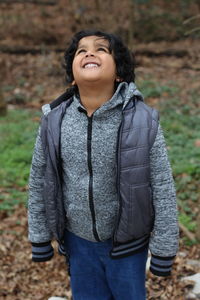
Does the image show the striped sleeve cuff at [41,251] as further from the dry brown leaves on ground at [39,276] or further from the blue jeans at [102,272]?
the dry brown leaves on ground at [39,276]

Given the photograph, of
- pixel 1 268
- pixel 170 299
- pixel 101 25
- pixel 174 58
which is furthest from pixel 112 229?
pixel 101 25

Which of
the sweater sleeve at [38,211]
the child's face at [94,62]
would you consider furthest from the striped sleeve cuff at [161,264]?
the child's face at [94,62]

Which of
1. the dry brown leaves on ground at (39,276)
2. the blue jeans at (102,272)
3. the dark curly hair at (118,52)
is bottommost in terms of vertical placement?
the dry brown leaves on ground at (39,276)

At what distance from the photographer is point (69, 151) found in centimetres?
230

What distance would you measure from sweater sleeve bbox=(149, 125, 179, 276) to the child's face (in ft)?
1.30

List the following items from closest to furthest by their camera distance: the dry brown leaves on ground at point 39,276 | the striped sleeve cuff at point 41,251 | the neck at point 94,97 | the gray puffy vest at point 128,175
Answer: the gray puffy vest at point 128,175, the neck at point 94,97, the striped sleeve cuff at point 41,251, the dry brown leaves on ground at point 39,276

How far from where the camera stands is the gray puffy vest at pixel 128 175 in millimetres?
2172

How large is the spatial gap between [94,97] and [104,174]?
410mm

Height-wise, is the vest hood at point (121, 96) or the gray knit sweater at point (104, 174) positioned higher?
the vest hood at point (121, 96)

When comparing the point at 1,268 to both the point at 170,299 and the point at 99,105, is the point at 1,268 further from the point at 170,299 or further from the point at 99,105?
the point at 99,105

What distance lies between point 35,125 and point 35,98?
2531mm

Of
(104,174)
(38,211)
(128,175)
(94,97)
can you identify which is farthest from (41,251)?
(94,97)

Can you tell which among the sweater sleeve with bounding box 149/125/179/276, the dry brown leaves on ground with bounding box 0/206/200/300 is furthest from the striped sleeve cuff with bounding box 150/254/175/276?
the dry brown leaves on ground with bounding box 0/206/200/300

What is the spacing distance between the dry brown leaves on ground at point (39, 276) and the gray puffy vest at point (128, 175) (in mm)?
1452
